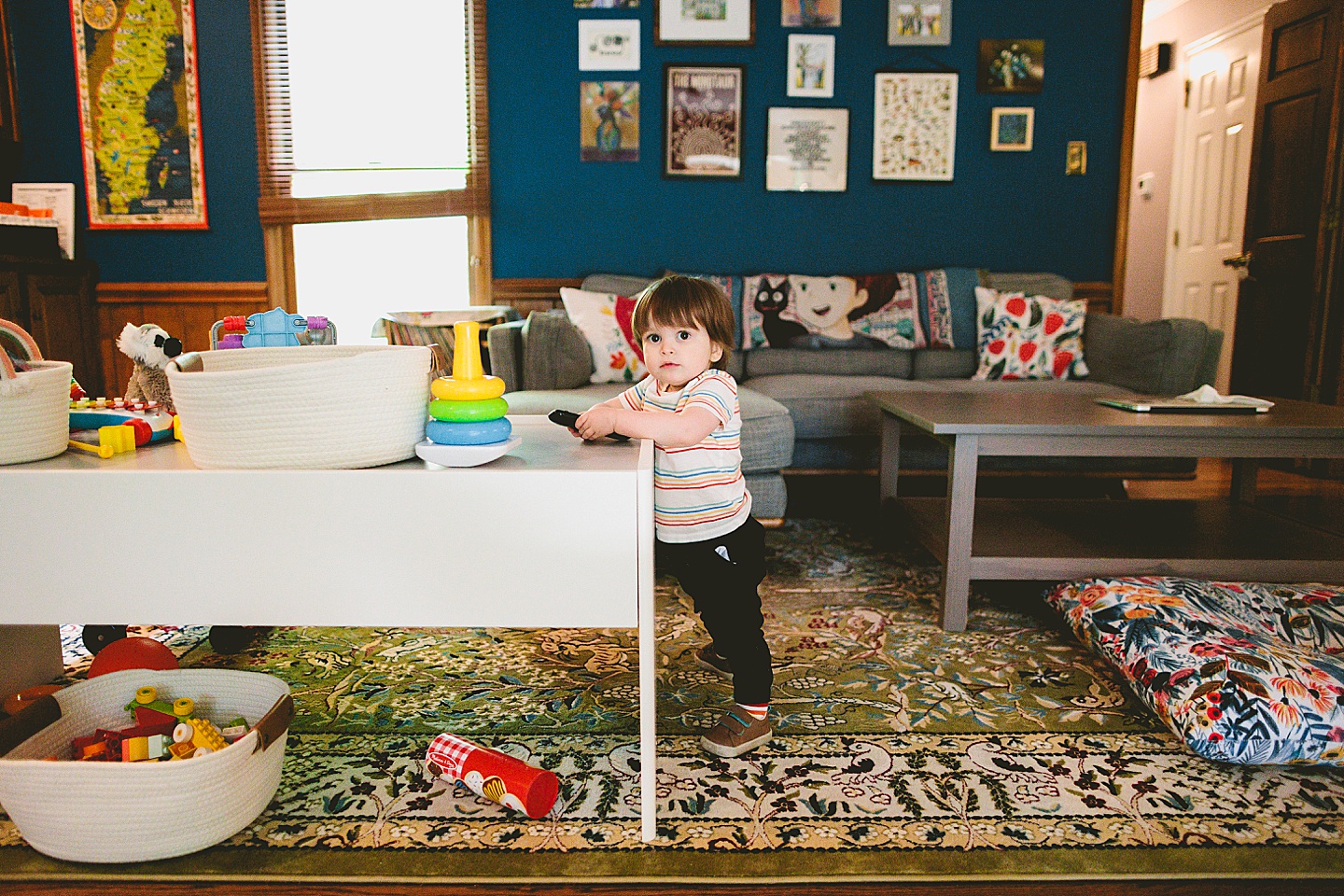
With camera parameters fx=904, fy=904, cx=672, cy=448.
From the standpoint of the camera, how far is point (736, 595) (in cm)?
162

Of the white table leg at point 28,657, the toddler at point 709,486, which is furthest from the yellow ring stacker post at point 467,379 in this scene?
the white table leg at point 28,657

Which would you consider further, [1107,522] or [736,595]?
[1107,522]

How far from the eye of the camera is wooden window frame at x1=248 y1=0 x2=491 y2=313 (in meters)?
3.88

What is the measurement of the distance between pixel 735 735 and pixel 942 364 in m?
2.52

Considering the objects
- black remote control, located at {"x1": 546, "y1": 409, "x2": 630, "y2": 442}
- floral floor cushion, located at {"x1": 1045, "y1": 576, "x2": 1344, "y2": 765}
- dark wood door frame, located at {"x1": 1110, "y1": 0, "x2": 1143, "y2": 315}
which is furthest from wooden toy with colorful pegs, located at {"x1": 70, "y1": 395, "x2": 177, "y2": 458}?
dark wood door frame, located at {"x1": 1110, "y1": 0, "x2": 1143, "y2": 315}

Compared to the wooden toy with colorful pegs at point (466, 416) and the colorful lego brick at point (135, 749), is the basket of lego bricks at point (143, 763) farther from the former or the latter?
the wooden toy with colorful pegs at point (466, 416)

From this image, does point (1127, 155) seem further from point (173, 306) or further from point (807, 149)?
point (173, 306)

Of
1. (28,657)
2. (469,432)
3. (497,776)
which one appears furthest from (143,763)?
(28,657)

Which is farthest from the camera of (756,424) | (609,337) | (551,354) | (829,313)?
Answer: (829,313)

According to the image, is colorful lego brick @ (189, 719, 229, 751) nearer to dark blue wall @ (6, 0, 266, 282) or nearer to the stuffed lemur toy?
the stuffed lemur toy

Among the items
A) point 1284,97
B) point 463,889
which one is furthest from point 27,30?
point 1284,97

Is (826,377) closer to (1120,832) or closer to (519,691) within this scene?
(519,691)

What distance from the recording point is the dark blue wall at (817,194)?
3.93m

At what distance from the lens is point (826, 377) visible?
3.45m
